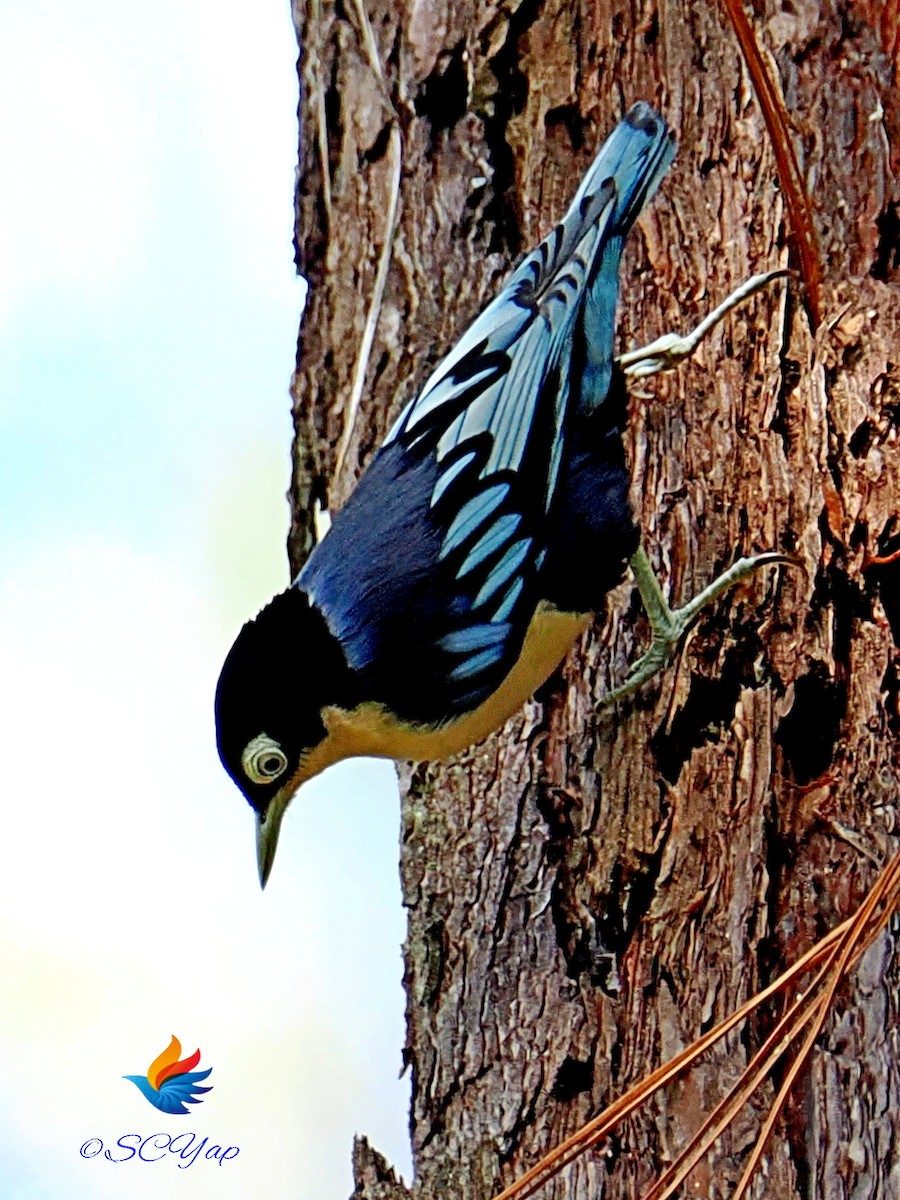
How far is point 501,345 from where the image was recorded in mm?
967

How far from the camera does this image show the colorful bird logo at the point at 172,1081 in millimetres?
1018

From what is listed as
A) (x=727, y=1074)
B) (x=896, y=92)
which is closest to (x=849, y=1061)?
(x=727, y=1074)

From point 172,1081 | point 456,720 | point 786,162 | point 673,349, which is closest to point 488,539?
point 456,720

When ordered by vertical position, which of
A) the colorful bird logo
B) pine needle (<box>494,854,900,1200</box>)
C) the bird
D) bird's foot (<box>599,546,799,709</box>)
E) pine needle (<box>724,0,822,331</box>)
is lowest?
pine needle (<box>494,854,900,1200</box>)

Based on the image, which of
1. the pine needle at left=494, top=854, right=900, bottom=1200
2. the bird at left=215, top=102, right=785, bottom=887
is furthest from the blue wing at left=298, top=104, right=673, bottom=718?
the pine needle at left=494, top=854, right=900, bottom=1200

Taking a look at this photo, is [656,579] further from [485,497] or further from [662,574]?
[485,497]

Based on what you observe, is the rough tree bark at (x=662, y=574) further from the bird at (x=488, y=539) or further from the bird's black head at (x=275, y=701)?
the bird's black head at (x=275, y=701)

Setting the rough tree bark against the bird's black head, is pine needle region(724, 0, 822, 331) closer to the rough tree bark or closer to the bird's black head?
the rough tree bark

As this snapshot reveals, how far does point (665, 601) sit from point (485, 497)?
175 millimetres

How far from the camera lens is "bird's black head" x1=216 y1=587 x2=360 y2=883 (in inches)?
33.9

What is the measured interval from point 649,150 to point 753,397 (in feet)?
0.68

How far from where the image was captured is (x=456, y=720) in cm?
95

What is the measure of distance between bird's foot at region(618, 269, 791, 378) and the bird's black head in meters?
0.34

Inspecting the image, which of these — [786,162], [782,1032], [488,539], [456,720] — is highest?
[786,162]
